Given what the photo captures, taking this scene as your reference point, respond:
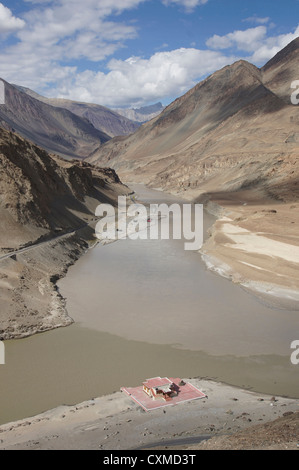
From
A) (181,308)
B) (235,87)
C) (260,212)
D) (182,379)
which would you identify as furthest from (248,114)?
(182,379)

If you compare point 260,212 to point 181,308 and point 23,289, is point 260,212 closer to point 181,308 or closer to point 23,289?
point 181,308

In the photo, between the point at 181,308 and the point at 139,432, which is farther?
the point at 181,308

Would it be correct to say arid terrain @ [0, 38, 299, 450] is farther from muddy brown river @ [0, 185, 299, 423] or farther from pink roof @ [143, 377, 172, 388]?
muddy brown river @ [0, 185, 299, 423]

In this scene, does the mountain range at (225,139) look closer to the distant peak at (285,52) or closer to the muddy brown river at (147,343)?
the distant peak at (285,52)

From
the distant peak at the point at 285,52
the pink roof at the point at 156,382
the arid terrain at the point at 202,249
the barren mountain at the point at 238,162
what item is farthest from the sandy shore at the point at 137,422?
the distant peak at the point at 285,52

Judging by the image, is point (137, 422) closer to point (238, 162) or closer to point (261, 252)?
point (261, 252)

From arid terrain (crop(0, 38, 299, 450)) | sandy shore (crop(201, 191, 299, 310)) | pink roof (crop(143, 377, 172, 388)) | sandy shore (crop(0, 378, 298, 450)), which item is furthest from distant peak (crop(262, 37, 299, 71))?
sandy shore (crop(0, 378, 298, 450))

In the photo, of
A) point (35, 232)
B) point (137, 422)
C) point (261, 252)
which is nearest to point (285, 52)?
point (261, 252)

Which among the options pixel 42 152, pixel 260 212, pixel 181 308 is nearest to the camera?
pixel 181 308
